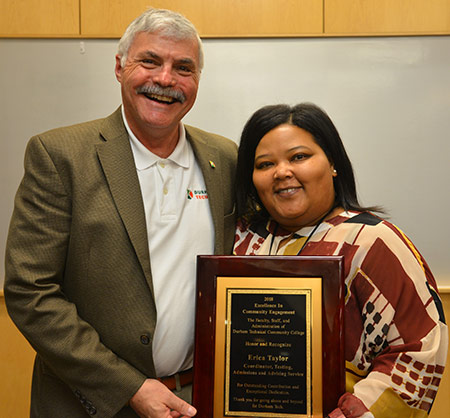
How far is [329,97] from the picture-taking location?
11.0ft

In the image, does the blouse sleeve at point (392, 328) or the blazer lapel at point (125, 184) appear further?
the blazer lapel at point (125, 184)

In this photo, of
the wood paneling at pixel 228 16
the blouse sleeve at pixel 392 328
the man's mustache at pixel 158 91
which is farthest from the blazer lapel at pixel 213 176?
the wood paneling at pixel 228 16

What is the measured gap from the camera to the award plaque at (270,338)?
1.55 m

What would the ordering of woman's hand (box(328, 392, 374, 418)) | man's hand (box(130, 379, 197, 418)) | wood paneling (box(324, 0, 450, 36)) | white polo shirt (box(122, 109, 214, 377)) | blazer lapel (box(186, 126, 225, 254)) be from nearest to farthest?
1. woman's hand (box(328, 392, 374, 418))
2. man's hand (box(130, 379, 197, 418))
3. white polo shirt (box(122, 109, 214, 377))
4. blazer lapel (box(186, 126, 225, 254))
5. wood paneling (box(324, 0, 450, 36))

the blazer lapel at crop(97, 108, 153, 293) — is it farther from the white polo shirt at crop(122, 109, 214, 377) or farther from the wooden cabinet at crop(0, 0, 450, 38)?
the wooden cabinet at crop(0, 0, 450, 38)

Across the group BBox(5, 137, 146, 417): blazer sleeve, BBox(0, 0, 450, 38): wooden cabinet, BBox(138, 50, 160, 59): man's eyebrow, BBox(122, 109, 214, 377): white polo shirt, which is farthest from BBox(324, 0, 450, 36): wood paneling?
BBox(5, 137, 146, 417): blazer sleeve

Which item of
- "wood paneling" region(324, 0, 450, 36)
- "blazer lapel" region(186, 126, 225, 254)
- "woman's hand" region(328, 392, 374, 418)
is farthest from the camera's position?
"wood paneling" region(324, 0, 450, 36)

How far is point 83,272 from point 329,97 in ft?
7.26

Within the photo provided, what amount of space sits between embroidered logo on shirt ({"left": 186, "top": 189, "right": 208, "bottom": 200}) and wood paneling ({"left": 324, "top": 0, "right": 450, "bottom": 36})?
1890 millimetres

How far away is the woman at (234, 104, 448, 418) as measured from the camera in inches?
61.7

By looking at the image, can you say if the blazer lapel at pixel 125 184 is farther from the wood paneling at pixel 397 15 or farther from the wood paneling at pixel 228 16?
the wood paneling at pixel 397 15

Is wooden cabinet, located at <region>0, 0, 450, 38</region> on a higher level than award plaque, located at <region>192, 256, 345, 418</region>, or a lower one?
higher

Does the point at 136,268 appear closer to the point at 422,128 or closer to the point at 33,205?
the point at 33,205

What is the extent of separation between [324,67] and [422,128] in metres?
0.75
